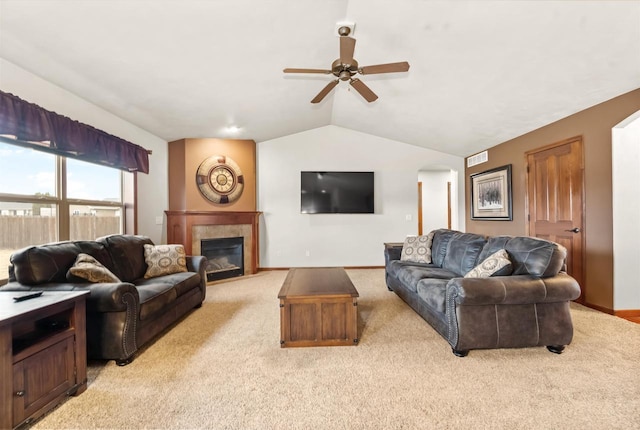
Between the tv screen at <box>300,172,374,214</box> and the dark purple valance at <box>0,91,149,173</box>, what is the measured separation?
2.89m

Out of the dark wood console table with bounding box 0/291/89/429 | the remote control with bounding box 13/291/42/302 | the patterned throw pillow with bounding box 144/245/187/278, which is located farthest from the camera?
the patterned throw pillow with bounding box 144/245/187/278

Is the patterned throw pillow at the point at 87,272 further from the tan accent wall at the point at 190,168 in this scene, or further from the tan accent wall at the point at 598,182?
the tan accent wall at the point at 598,182

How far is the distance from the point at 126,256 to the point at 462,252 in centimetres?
374

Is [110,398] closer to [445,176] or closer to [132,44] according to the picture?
[132,44]

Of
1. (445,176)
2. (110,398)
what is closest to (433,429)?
(110,398)

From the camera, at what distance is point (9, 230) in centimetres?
250

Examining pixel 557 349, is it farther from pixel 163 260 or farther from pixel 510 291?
pixel 163 260

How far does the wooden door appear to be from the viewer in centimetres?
328

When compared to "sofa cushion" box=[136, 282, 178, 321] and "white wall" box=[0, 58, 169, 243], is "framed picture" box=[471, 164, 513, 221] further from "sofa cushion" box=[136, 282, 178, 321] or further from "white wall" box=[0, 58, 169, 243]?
"white wall" box=[0, 58, 169, 243]

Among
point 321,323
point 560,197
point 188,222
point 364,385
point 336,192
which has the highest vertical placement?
point 336,192

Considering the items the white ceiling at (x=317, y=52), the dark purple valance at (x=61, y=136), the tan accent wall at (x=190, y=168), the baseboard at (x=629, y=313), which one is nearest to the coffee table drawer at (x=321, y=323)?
the white ceiling at (x=317, y=52)

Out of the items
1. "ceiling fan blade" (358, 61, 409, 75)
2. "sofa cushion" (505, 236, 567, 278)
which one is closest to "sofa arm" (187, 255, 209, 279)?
"ceiling fan blade" (358, 61, 409, 75)

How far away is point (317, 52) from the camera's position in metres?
2.98

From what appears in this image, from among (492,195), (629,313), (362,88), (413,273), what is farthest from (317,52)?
(629,313)
